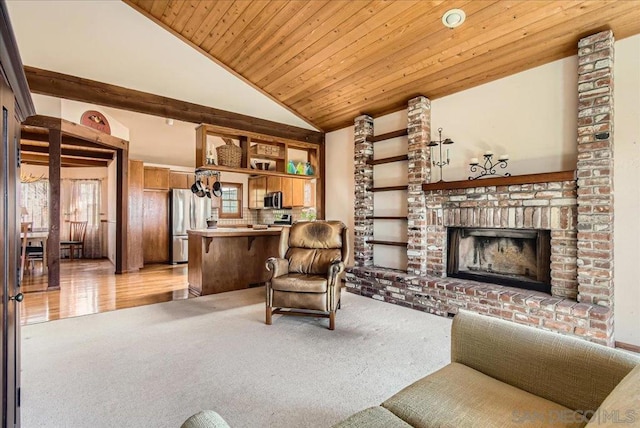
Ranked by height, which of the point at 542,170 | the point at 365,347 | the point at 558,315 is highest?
the point at 542,170

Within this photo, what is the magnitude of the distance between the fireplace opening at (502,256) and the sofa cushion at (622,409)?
9.01ft

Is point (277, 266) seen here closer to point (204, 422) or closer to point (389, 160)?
point (389, 160)

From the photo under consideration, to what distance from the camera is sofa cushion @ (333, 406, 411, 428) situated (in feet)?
3.47

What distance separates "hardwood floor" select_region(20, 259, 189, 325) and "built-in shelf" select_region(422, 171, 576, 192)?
3620 millimetres

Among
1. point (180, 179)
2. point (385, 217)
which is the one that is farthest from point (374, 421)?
point (180, 179)

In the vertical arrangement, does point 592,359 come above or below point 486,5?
below

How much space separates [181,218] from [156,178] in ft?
3.39

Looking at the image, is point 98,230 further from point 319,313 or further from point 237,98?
point 319,313

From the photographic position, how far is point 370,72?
3.78m

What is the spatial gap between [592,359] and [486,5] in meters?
2.70

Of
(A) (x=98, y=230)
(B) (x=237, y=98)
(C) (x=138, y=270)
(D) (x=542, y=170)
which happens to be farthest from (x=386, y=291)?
(A) (x=98, y=230)

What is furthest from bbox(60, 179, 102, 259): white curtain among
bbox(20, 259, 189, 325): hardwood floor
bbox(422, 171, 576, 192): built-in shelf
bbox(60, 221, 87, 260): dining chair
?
bbox(422, 171, 576, 192): built-in shelf

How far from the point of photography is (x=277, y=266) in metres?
→ 3.48

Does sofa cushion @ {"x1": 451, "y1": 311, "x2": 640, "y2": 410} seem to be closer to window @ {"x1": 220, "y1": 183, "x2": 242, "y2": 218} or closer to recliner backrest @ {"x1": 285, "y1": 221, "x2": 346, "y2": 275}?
recliner backrest @ {"x1": 285, "y1": 221, "x2": 346, "y2": 275}
